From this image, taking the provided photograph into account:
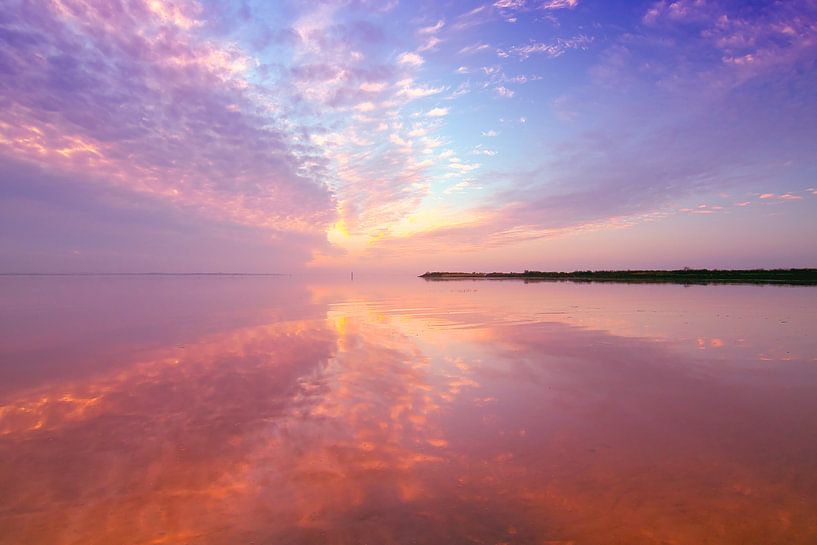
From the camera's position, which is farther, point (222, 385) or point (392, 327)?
point (392, 327)

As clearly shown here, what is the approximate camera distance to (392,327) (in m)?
22.2

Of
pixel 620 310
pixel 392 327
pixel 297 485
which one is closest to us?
pixel 297 485

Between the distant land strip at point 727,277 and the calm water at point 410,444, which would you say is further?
the distant land strip at point 727,277

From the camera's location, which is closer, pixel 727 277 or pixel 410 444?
pixel 410 444

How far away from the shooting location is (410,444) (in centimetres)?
762

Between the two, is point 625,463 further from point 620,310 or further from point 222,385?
point 620,310

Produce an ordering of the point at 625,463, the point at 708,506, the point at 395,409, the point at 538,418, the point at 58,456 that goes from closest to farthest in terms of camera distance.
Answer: the point at 708,506, the point at 625,463, the point at 58,456, the point at 538,418, the point at 395,409

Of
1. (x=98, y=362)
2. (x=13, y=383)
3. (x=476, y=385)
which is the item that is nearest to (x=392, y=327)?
(x=476, y=385)

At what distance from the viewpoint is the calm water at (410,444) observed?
521cm

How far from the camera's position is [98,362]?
46.4 feet

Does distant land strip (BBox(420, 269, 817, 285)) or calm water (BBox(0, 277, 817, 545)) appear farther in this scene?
distant land strip (BBox(420, 269, 817, 285))

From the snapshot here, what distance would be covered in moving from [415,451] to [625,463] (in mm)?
3431

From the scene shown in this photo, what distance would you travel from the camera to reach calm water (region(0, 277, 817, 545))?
5207mm

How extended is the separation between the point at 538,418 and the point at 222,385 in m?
8.29
